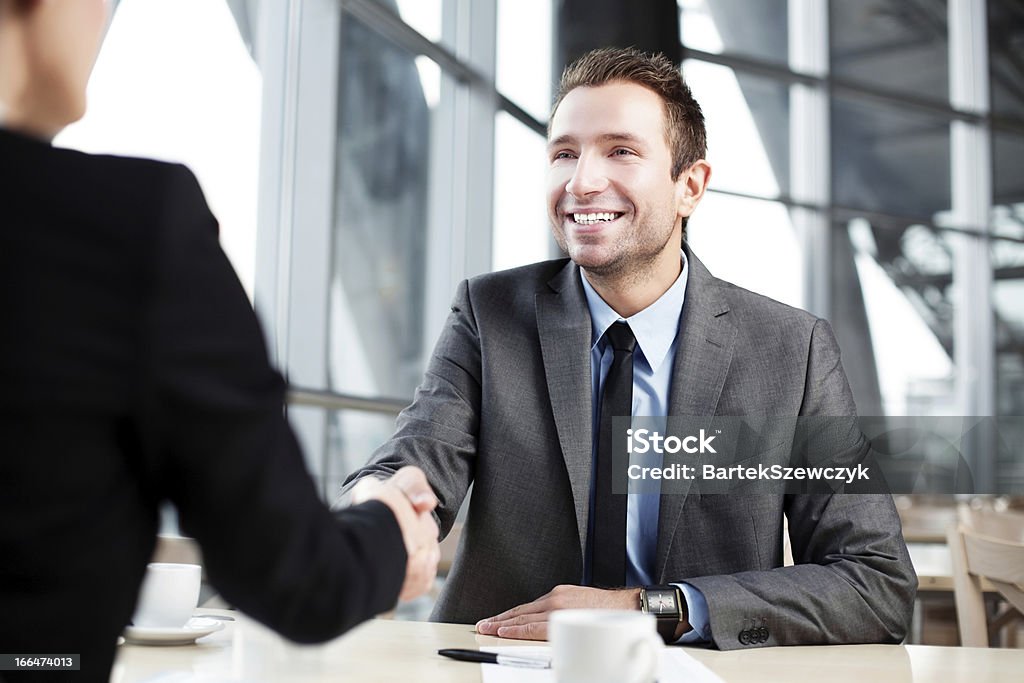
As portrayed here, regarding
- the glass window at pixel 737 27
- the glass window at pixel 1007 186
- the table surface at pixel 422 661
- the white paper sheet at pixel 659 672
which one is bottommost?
the table surface at pixel 422 661

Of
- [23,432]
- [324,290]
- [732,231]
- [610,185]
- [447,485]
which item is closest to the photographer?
[23,432]

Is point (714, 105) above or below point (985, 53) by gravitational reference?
below

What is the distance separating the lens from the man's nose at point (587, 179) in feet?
5.80

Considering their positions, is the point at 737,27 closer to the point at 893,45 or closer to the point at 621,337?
the point at 893,45

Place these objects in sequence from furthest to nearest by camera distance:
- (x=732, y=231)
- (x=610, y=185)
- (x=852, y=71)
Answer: (x=852, y=71)
(x=732, y=231)
(x=610, y=185)

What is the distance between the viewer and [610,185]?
1.79 meters

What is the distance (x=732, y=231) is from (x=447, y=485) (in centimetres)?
534

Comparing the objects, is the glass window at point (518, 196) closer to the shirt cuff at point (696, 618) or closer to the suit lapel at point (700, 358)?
the suit lapel at point (700, 358)

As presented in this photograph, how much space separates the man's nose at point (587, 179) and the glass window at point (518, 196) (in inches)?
118

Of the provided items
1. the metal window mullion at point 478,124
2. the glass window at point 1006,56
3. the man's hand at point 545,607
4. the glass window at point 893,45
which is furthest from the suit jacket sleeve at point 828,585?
the glass window at point 1006,56

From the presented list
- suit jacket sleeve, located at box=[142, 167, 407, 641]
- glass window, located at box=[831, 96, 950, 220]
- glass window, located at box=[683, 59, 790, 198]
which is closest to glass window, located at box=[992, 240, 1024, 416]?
glass window, located at box=[831, 96, 950, 220]

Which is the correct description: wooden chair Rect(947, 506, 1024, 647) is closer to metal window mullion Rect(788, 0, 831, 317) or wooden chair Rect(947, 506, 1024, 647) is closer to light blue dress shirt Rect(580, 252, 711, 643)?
light blue dress shirt Rect(580, 252, 711, 643)

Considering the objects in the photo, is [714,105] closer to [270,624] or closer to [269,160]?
[269,160]

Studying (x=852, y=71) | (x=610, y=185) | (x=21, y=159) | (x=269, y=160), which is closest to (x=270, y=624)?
(x=21, y=159)
